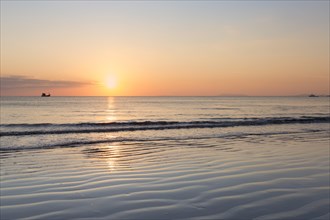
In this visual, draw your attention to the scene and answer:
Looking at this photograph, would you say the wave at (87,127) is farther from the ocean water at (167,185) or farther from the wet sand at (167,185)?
the wet sand at (167,185)

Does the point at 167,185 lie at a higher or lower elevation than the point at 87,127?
higher

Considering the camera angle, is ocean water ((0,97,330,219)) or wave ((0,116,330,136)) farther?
wave ((0,116,330,136))

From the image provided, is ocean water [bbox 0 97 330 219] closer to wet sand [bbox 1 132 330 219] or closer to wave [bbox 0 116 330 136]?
wet sand [bbox 1 132 330 219]

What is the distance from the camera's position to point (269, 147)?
14.1m

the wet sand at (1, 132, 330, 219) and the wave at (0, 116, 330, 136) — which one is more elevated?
the wet sand at (1, 132, 330, 219)

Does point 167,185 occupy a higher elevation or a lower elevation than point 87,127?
higher

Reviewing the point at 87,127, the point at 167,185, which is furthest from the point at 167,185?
the point at 87,127

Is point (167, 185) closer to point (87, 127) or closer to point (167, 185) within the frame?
point (167, 185)

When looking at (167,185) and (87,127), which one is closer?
(167,185)

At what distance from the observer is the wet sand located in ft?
18.1

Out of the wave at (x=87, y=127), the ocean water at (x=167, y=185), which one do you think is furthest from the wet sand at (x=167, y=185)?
the wave at (x=87, y=127)

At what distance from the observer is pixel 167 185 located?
7.35 meters

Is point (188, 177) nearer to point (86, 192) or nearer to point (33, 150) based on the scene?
point (86, 192)

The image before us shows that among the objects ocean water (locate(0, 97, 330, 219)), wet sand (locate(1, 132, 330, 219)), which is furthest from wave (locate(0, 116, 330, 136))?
wet sand (locate(1, 132, 330, 219))
